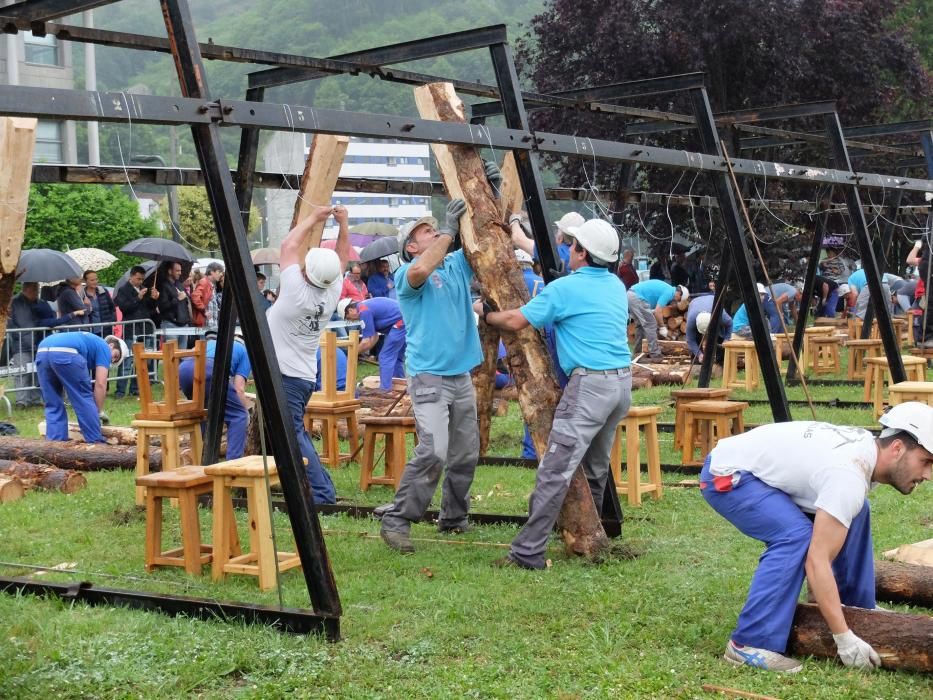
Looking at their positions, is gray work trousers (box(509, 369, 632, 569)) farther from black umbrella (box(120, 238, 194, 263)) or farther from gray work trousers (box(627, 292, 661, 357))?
gray work trousers (box(627, 292, 661, 357))

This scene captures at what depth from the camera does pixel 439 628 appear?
599 cm

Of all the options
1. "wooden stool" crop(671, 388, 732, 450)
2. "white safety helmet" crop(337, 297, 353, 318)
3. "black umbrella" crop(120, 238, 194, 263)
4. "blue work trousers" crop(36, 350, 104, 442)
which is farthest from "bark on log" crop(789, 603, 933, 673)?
"white safety helmet" crop(337, 297, 353, 318)

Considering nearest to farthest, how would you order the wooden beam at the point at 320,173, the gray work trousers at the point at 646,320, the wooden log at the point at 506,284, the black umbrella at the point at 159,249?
the wooden log at the point at 506,284 < the wooden beam at the point at 320,173 < the black umbrella at the point at 159,249 < the gray work trousers at the point at 646,320

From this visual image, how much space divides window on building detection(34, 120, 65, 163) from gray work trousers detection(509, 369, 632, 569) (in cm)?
3155

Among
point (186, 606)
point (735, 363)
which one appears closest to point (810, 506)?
point (186, 606)

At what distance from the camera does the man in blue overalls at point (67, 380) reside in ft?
39.5

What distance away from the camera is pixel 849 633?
205 inches

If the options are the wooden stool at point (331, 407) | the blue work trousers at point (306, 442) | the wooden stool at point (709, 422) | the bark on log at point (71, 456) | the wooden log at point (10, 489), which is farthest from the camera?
the bark on log at point (71, 456)

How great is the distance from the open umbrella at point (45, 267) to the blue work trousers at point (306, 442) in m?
8.23

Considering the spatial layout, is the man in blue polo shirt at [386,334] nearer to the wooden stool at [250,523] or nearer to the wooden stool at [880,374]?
the wooden stool at [880,374]

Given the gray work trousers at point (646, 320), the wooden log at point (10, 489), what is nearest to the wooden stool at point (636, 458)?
the wooden log at point (10, 489)

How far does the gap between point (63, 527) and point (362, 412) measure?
16.2 ft

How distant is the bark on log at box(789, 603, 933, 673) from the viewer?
518 cm

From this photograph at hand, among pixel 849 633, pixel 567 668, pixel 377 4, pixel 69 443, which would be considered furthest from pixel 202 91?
pixel 377 4
